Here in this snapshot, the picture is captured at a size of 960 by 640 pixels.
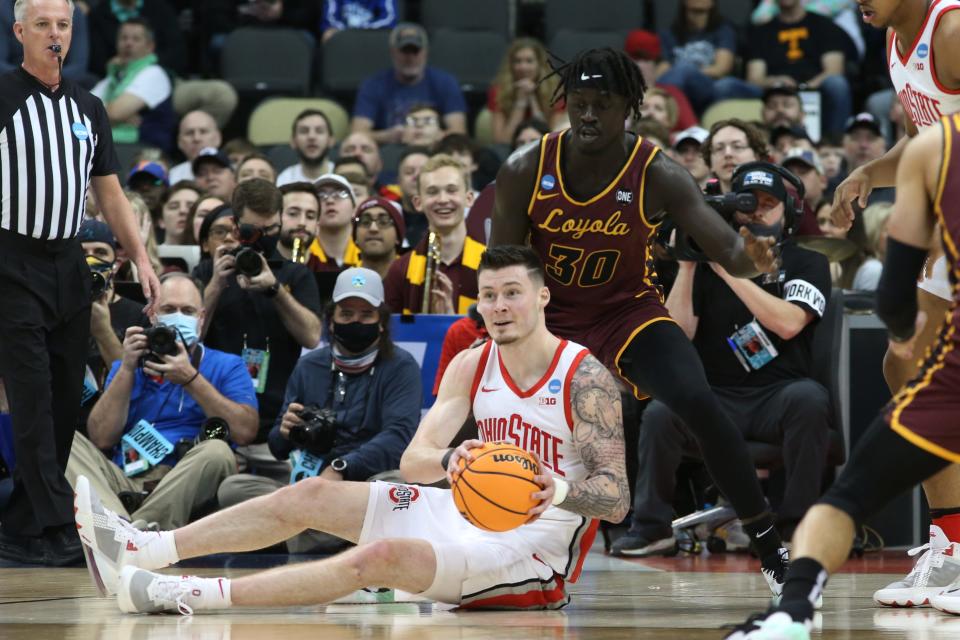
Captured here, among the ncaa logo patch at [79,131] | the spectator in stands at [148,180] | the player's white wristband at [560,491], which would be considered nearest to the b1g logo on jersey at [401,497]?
the player's white wristband at [560,491]

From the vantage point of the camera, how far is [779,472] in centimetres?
769

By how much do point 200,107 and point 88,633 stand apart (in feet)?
28.6

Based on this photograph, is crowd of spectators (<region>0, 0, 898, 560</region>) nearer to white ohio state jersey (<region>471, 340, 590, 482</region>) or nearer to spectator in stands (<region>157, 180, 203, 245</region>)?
spectator in stands (<region>157, 180, 203, 245</region>)

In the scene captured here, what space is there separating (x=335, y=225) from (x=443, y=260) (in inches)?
37.5

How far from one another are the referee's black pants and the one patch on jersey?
356cm

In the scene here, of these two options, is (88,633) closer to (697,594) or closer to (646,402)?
(697,594)

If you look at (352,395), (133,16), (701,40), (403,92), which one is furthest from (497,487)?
(133,16)

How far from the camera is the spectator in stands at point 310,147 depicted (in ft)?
34.5

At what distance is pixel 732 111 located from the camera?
1201 cm

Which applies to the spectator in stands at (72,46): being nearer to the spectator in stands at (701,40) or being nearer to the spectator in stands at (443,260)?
the spectator in stands at (701,40)

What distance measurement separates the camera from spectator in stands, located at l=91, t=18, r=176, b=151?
1200cm

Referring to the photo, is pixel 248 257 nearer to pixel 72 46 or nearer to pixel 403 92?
pixel 403 92

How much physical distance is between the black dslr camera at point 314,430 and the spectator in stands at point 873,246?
12.1 feet

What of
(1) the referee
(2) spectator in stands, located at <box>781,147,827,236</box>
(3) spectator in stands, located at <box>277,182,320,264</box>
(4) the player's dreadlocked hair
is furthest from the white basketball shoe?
(2) spectator in stands, located at <box>781,147,827,236</box>
